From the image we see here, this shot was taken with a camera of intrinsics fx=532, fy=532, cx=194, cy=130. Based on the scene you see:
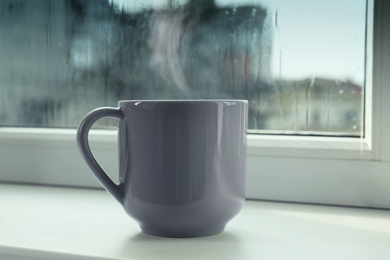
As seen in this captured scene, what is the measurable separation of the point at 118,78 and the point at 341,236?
0.46m

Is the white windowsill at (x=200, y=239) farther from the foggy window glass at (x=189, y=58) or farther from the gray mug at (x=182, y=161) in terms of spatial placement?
the foggy window glass at (x=189, y=58)

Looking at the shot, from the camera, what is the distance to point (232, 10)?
79cm

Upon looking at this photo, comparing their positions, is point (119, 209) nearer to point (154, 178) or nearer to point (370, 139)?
point (154, 178)

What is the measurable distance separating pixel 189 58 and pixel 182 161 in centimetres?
32

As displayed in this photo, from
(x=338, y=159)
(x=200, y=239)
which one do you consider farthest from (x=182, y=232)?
(x=338, y=159)

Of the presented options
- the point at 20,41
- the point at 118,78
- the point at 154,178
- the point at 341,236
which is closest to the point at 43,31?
the point at 20,41

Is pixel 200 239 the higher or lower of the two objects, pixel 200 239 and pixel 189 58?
the lower

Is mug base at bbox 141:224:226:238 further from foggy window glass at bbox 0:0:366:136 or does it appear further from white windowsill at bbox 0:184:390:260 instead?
foggy window glass at bbox 0:0:366:136

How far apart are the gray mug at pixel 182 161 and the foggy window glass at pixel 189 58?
238mm

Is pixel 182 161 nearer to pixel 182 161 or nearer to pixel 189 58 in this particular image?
pixel 182 161

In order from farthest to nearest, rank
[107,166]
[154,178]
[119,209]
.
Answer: [107,166], [119,209], [154,178]

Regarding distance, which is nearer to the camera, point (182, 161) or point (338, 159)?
point (182, 161)

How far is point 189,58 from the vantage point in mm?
817

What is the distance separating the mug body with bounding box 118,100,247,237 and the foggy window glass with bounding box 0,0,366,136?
24 cm
